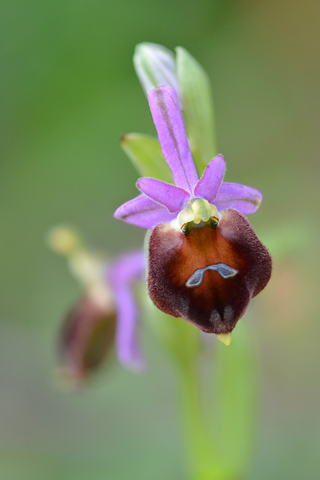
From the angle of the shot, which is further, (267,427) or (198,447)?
(267,427)

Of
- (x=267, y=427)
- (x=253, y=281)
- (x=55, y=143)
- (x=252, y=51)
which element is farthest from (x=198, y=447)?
(x=252, y=51)

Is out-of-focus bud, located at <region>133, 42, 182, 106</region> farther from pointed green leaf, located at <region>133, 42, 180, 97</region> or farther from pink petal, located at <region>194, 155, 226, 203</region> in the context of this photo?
pink petal, located at <region>194, 155, 226, 203</region>

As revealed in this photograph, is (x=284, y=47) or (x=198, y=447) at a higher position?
(x=284, y=47)

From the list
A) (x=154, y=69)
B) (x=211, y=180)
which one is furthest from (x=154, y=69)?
(x=211, y=180)

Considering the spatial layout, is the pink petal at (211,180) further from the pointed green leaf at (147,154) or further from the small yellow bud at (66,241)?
the small yellow bud at (66,241)

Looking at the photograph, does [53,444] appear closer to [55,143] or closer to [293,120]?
[55,143]
